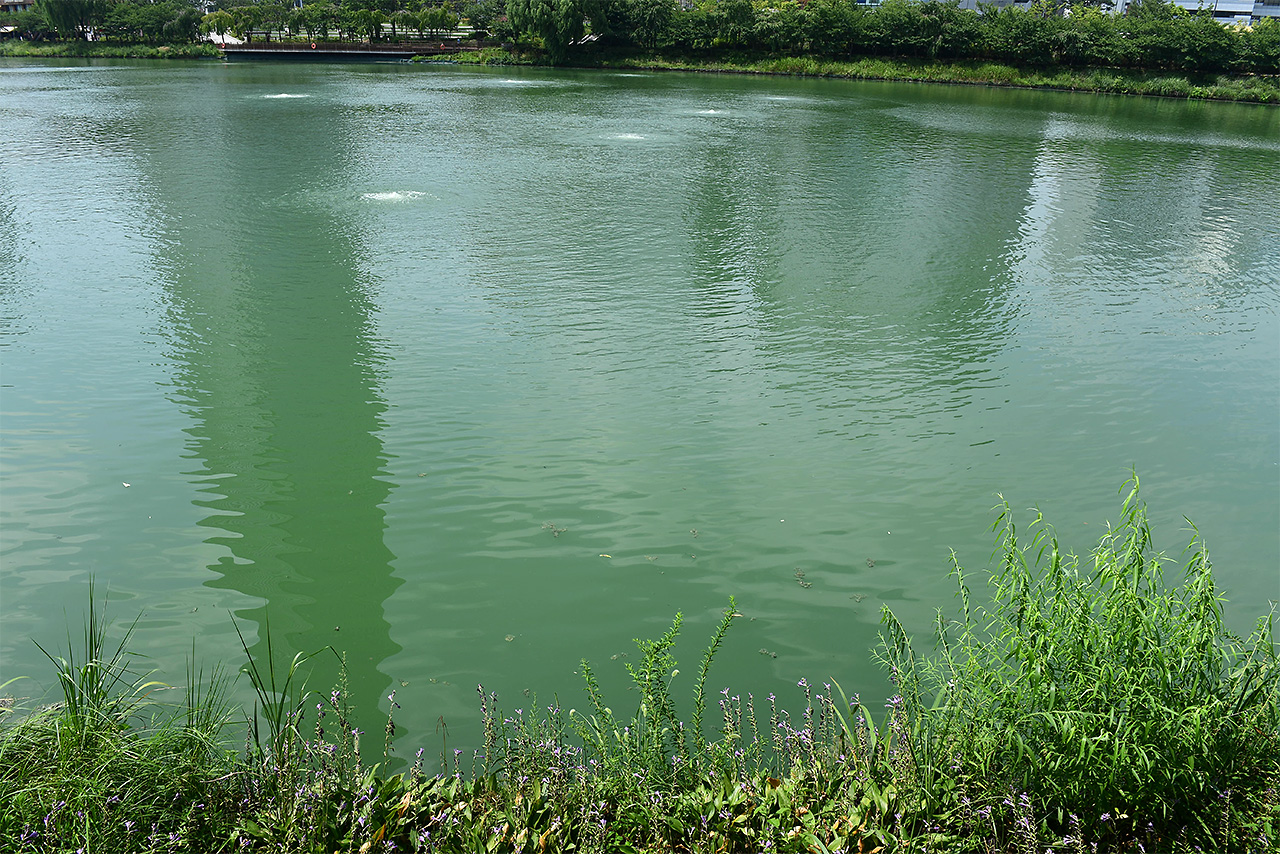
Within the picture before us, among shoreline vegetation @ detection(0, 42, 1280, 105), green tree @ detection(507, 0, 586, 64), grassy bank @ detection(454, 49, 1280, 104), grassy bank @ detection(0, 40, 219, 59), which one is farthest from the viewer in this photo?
grassy bank @ detection(0, 40, 219, 59)

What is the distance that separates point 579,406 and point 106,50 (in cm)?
6870

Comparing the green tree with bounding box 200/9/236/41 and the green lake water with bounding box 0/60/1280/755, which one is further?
the green tree with bounding box 200/9/236/41

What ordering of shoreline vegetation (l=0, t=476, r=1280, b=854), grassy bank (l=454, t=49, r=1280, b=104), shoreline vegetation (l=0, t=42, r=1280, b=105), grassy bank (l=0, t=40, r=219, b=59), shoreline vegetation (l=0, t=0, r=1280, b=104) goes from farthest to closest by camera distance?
grassy bank (l=0, t=40, r=219, b=59)
shoreline vegetation (l=0, t=0, r=1280, b=104)
shoreline vegetation (l=0, t=42, r=1280, b=105)
grassy bank (l=454, t=49, r=1280, b=104)
shoreline vegetation (l=0, t=476, r=1280, b=854)

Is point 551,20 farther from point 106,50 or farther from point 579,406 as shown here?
point 579,406

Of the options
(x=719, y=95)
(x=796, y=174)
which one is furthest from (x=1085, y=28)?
(x=796, y=174)

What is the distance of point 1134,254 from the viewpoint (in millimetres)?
13102

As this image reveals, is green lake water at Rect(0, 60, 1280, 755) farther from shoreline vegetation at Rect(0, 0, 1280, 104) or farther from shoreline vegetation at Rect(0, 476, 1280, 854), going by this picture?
shoreline vegetation at Rect(0, 0, 1280, 104)

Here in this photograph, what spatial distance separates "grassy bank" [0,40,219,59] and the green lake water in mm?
46897

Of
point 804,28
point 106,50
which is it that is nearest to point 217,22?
point 106,50

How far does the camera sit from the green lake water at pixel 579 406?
5.05 meters

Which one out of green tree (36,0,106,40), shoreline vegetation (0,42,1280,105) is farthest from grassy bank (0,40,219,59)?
green tree (36,0,106,40)

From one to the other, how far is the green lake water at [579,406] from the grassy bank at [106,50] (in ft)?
154

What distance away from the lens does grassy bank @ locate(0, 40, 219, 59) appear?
5684 cm

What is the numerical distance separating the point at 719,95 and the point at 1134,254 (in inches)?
1089
